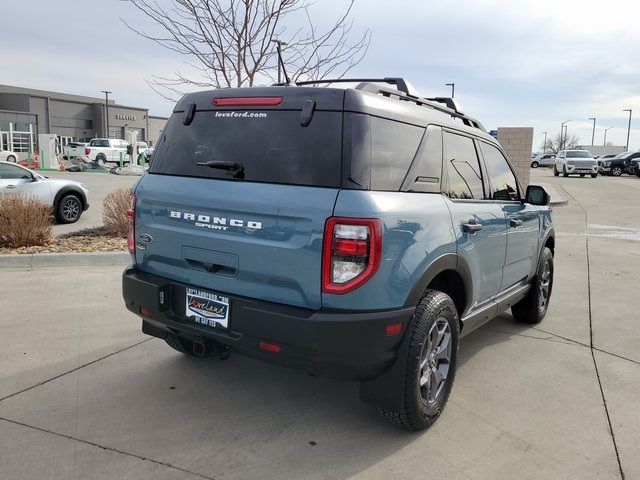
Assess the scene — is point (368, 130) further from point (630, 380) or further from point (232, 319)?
point (630, 380)

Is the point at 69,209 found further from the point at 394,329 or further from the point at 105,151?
the point at 105,151

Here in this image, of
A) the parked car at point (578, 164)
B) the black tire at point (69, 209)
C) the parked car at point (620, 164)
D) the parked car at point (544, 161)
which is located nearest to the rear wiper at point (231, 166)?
the black tire at point (69, 209)

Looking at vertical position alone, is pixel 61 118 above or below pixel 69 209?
above

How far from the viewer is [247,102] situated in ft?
10.1

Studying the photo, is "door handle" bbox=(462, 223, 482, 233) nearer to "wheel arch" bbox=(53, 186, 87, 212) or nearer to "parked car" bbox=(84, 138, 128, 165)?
"wheel arch" bbox=(53, 186, 87, 212)

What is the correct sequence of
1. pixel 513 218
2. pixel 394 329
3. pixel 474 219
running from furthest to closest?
1. pixel 513 218
2. pixel 474 219
3. pixel 394 329

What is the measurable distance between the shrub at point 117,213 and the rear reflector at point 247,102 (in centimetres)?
603

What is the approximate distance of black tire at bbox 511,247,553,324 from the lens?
17.0 feet

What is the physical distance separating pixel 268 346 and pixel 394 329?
0.67 m

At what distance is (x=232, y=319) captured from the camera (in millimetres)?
2871

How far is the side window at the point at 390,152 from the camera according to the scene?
2795mm

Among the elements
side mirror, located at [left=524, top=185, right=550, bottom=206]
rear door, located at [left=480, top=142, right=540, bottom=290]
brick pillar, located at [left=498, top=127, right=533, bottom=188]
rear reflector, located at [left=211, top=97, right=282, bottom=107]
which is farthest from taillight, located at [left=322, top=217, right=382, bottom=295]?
brick pillar, located at [left=498, top=127, right=533, bottom=188]

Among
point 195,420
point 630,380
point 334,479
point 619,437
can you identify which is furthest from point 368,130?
point 630,380

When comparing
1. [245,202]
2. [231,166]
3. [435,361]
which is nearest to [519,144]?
[435,361]
